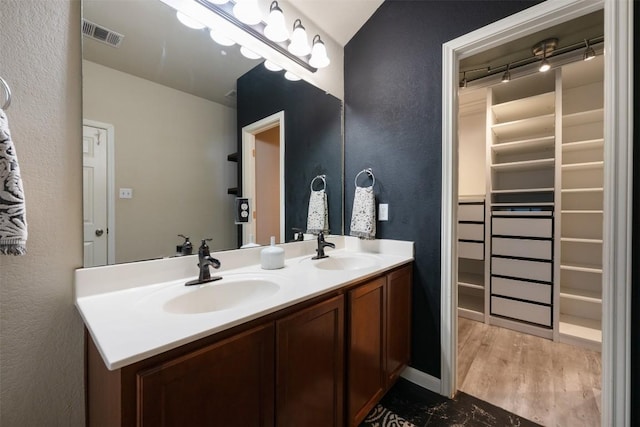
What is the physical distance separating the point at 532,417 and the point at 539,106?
2475 millimetres

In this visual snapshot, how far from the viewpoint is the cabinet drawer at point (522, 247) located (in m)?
2.16

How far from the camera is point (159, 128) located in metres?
1.14

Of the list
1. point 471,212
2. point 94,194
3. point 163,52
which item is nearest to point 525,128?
point 471,212

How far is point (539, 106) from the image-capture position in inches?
94.2

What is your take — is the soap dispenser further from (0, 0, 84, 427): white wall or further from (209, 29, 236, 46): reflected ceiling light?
(209, 29, 236, 46): reflected ceiling light

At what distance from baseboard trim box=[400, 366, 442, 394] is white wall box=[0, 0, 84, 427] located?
164cm

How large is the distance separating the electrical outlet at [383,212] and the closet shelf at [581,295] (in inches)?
72.4

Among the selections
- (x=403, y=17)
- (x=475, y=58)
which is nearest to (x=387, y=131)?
(x=403, y=17)

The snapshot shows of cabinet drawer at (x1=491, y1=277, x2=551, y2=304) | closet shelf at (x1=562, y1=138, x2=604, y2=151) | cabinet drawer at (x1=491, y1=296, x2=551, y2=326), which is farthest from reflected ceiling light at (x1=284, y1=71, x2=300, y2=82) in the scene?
cabinet drawer at (x1=491, y1=296, x2=551, y2=326)

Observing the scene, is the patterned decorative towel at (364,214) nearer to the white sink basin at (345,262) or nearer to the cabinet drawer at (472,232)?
the white sink basin at (345,262)

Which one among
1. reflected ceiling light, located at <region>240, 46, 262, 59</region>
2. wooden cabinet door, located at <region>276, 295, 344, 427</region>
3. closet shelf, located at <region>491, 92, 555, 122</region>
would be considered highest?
closet shelf, located at <region>491, 92, 555, 122</region>

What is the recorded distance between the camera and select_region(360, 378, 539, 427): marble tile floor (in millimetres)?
1342

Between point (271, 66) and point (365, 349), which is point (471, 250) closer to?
point (365, 349)

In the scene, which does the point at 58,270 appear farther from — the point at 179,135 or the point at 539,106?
the point at 539,106
